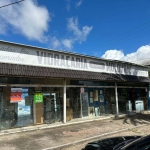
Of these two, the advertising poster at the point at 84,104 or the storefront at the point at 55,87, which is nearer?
the storefront at the point at 55,87

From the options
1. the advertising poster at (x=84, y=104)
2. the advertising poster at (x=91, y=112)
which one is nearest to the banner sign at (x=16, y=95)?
the advertising poster at (x=84, y=104)

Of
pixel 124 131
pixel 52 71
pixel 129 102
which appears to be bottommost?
pixel 124 131

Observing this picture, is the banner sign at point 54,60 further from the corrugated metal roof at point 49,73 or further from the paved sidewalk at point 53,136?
the paved sidewalk at point 53,136

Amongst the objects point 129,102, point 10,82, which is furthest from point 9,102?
point 129,102

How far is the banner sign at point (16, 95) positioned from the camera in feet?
31.1

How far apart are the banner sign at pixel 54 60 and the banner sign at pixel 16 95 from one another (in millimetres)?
1410

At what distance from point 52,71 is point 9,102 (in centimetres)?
273

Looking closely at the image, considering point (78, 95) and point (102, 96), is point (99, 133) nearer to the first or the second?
point (78, 95)

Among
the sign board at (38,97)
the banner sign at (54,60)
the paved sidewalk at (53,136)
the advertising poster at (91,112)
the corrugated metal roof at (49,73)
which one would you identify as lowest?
the paved sidewalk at (53,136)

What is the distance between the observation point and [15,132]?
9.06 m

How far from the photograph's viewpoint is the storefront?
371 inches

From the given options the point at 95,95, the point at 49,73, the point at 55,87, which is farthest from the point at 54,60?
the point at 95,95

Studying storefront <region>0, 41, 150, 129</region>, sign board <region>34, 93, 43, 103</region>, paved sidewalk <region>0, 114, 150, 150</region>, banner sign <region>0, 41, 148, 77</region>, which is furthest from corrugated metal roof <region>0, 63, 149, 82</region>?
paved sidewalk <region>0, 114, 150, 150</region>

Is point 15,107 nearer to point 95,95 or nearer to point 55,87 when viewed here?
point 55,87
